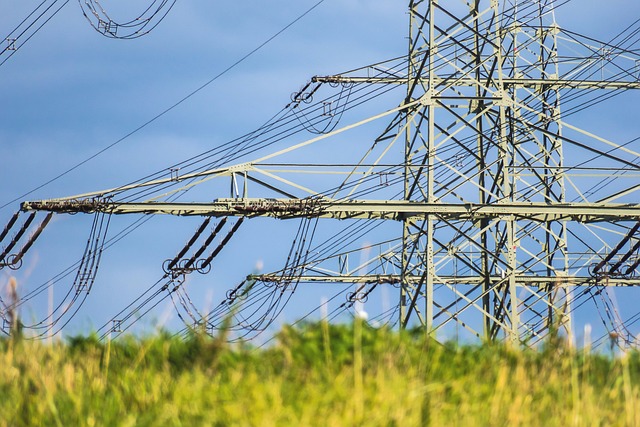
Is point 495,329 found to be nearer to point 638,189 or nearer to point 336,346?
point 638,189

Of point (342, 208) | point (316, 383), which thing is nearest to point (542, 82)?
point (342, 208)

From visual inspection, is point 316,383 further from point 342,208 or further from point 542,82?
point 542,82

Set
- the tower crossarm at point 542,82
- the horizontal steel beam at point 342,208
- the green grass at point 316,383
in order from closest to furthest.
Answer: the green grass at point 316,383
the horizontal steel beam at point 342,208
the tower crossarm at point 542,82

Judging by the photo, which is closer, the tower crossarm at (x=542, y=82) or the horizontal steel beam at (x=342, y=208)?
the horizontal steel beam at (x=342, y=208)

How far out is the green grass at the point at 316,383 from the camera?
358 inches

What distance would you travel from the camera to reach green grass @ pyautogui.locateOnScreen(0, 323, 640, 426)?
29.8 feet

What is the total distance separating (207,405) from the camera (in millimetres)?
9414

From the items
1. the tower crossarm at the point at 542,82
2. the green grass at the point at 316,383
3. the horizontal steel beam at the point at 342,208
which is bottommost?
the green grass at the point at 316,383

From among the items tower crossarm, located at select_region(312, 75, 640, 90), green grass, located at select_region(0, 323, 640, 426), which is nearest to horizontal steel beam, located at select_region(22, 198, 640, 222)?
tower crossarm, located at select_region(312, 75, 640, 90)

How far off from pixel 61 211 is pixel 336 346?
51.4 ft

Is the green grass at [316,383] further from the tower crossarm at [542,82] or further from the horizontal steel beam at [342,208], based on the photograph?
the tower crossarm at [542,82]

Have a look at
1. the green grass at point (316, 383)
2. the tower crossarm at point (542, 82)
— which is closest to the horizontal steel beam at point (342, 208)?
the tower crossarm at point (542, 82)

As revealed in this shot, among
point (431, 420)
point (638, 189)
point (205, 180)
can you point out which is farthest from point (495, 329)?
point (431, 420)

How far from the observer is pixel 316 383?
10180 mm
